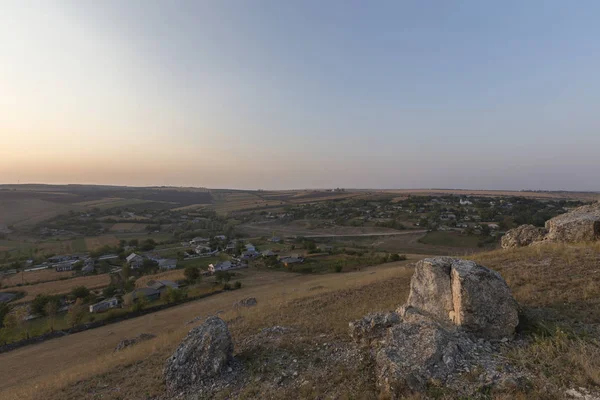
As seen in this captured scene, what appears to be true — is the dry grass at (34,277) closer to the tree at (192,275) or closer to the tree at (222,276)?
the tree at (192,275)

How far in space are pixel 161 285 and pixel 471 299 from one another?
47080mm

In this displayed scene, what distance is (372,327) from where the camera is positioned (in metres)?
9.72

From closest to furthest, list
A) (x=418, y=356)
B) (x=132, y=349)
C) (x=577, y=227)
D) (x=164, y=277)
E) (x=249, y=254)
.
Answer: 1. (x=418, y=356)
2. (x=132, y=349)
3. (x=577, y=227)
4. (x=164, y=277)
5. (x=249, y=254)

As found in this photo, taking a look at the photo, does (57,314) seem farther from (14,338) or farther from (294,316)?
(294,316)

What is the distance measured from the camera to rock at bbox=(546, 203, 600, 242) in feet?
57.5

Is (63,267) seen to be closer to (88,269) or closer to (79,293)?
(88,269)

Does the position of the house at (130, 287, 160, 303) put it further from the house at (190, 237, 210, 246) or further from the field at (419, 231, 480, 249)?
the field at (419, 231, 480, 249)

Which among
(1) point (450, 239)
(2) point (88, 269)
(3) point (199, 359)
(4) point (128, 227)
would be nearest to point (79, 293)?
(2) point (88, 269)

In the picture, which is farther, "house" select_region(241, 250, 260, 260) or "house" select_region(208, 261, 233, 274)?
"house" select_region(241, 250, 260, 260)

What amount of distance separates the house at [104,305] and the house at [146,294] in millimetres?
2657

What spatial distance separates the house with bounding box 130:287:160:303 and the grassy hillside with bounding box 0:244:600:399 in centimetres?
1552

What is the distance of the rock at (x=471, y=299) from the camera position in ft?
27.6

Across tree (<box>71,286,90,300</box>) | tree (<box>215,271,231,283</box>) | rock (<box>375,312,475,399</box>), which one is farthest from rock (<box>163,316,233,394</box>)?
tree (<box>71,286,90,300</box>)

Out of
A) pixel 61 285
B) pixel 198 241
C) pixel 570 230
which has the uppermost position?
pixel 570 230
